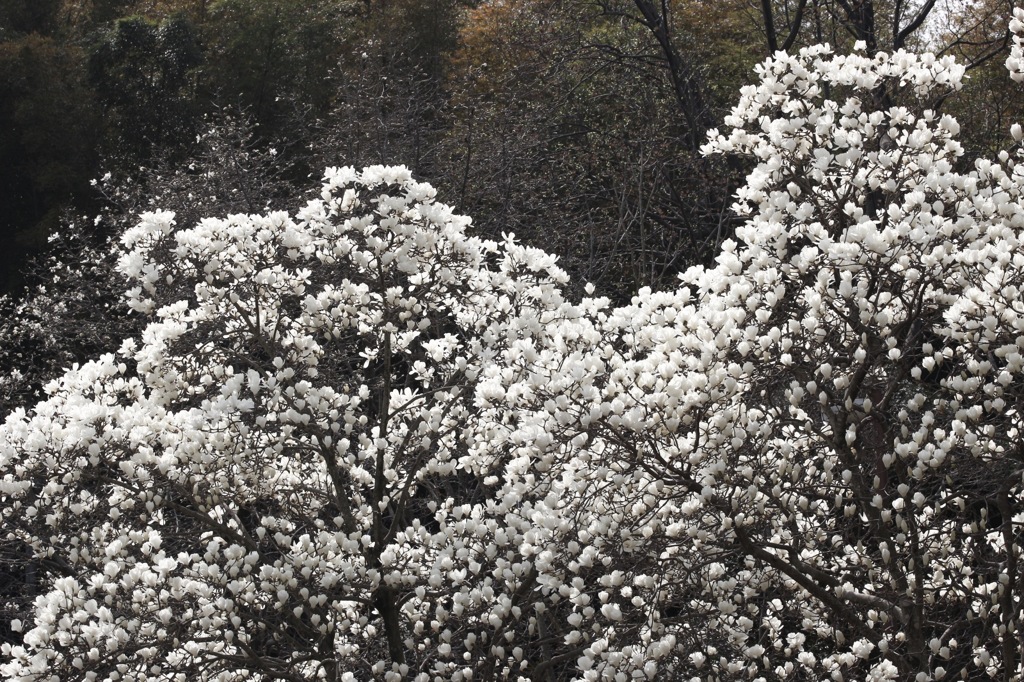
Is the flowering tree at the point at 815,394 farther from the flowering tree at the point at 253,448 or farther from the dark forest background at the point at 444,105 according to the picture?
the dark forest background at the point at 444,105

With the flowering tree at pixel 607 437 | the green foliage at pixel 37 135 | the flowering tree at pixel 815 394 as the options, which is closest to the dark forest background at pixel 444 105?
the green foliage at pixel 37 135

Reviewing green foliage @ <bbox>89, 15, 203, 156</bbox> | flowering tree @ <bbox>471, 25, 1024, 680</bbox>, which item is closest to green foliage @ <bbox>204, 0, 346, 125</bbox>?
green foliage @ <bbox>89, 15, 203, 156</bbox>

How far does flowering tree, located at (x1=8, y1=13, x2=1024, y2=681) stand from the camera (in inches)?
172

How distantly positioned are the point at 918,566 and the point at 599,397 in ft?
5.10

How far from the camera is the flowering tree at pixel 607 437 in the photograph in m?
4.36

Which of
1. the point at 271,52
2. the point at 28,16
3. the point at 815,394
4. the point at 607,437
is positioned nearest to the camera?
the point at 607,437

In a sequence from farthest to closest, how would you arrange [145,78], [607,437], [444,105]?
[145,78] → [444,105] → [607,437]

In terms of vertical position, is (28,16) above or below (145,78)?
above

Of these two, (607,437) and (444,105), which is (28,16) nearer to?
(444,105)

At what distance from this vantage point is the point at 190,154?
17.3m

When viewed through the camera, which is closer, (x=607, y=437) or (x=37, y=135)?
(x=607, y=437)

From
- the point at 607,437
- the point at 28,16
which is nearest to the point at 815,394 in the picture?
the point at 607,437

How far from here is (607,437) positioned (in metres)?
4.21

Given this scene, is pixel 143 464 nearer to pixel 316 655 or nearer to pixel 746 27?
pixel 316 655
